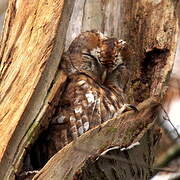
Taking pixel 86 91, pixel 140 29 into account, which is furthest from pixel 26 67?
pixel 140 29

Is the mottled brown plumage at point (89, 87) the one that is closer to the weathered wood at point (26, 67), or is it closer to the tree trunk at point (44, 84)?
the tree trunk at point (44, 84)

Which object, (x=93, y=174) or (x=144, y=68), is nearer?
(x=93, y=174)

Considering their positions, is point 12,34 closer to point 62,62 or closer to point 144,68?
point 62,62

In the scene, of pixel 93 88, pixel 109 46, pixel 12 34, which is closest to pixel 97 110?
pixel 93 88

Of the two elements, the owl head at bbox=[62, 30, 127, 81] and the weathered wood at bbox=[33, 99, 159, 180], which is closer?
the weathered wood at bbox=[33, 99, 159, 180]

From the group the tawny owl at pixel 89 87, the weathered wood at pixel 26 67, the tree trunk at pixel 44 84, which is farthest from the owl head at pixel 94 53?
the weathered wood at pixel 26 67

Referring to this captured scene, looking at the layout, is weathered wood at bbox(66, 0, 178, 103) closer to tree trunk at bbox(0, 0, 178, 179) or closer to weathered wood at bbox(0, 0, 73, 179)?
tree trunk at bbox(0, 0, 178, 179)

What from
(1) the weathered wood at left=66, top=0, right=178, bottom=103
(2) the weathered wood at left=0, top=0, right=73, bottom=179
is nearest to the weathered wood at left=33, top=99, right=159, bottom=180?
(2) the weathered wood at left=0, top=0, right=73, bottom=179
